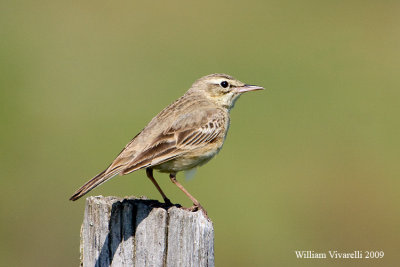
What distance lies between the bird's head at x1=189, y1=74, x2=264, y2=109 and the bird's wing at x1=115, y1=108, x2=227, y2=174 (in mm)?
436

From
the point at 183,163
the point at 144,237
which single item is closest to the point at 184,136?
the point at 183,163

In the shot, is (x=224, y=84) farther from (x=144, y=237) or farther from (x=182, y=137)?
(x=144, y=237)

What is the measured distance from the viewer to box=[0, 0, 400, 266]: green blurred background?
13672mm

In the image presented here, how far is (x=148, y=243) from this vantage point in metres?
5.44

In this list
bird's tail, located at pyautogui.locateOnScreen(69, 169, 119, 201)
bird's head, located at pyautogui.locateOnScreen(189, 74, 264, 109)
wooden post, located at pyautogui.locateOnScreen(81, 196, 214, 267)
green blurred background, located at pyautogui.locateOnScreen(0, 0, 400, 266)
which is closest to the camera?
wooden post, located at pyautogui.locateOnScreen(81, 196, 214, 267)

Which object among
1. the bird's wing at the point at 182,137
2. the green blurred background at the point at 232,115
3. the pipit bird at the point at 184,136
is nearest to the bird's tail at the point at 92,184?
the pipit bird at the point at 184,136

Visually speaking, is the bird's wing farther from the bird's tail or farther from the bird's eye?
the bird's eye

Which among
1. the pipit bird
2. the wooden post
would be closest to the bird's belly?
the pipit bird

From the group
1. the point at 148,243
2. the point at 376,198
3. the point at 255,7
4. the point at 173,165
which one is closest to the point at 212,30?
the point at 255,7

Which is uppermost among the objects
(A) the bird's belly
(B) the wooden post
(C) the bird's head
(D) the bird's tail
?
(C) the bird's head

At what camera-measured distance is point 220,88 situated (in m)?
9.13

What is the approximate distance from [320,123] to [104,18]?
9301mm

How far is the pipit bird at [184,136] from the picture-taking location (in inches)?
280

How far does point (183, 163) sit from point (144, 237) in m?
2.38
